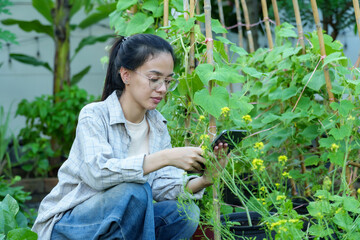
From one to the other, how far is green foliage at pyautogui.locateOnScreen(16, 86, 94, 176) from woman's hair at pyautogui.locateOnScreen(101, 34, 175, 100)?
2278 millimetres

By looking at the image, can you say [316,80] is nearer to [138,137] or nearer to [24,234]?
[138,137]

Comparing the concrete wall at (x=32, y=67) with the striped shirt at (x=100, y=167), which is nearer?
the striped shirt at (x=100, y=167)

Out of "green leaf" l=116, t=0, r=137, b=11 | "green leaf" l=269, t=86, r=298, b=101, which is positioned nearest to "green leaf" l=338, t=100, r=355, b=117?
"green leaf" l=269, t=86, r=298, b=101

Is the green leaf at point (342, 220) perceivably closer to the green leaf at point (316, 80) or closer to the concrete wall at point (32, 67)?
the green leaf at point (316, 80)

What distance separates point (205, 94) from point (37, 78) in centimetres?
345

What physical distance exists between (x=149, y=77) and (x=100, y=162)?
360mm

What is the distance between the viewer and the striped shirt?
196cm

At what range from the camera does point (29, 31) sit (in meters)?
5.04

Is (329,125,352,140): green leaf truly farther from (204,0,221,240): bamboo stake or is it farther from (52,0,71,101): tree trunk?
(52,0,71,101): tree trunk

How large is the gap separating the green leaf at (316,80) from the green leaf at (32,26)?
3.03 m

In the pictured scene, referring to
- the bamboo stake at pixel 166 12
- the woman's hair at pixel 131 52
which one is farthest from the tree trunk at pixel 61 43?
the woman's hair at pixel 131 52

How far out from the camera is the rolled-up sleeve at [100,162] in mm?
1945

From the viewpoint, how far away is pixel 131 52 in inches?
84.0

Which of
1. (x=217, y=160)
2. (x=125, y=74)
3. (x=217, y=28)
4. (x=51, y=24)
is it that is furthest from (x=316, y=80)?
(x=51, y=24)
